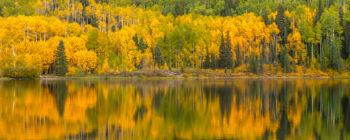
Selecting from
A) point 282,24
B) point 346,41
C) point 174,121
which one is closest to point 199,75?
point 282,24

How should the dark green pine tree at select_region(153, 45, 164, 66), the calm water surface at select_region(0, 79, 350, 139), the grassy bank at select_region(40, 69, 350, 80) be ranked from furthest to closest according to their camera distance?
the dark green pine tree at select_region(153, 45, 164, 66) < the grassy bank at select_region(40, 69, 350, 80) < the calm water surface at select_region(0, 79, 350, 139)

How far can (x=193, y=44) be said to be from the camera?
374 feet

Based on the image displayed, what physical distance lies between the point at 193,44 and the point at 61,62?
1686 inches

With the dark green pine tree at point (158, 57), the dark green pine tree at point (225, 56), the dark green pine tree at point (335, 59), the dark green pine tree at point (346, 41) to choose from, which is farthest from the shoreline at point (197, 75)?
the dark green pine tree at point (346, 41)

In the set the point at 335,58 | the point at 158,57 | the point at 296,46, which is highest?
the point at 296,46

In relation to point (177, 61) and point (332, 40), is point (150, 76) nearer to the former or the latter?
point (177, 61)

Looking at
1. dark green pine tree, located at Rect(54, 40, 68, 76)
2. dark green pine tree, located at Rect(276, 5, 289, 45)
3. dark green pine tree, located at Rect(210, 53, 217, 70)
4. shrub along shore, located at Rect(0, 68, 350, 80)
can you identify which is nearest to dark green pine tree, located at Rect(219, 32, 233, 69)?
dark green pine tree, located at Rect(210, 53, 217, 70)

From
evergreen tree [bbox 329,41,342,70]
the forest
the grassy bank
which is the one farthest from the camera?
the forest

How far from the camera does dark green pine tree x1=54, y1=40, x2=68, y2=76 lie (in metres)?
97.1

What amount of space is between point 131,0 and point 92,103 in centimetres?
15255

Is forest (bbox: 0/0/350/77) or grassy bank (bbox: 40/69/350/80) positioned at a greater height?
forest (bbox: 0/0/350/77)

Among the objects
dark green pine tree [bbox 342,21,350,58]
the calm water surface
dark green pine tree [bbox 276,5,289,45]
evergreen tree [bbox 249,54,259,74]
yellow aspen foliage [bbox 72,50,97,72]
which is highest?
dark green pine tree [bbox 276,5,289,45]

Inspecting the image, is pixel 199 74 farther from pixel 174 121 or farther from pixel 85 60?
pixel 174 121

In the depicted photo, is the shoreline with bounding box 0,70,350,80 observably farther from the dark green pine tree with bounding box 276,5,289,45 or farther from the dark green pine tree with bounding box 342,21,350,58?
the dark green pine tree with bounding box 276,5,289,45
